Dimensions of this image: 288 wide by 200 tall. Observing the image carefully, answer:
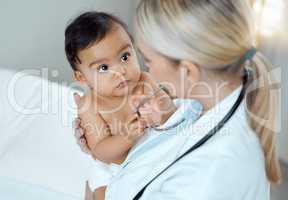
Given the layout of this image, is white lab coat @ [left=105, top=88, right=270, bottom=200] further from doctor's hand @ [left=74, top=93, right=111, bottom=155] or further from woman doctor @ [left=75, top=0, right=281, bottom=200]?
doctor's hand @ [left=74, top=93, right=111, bottom=155]

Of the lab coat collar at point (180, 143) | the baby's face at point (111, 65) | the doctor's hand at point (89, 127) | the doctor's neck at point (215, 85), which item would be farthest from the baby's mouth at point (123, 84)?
the doctor's neck at point (215, 85)

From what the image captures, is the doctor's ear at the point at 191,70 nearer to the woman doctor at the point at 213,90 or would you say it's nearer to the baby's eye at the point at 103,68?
the woman doctor at the point at 213,90

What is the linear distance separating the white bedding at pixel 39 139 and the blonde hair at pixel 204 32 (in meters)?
0.92

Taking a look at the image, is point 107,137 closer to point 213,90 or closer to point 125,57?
point 125,57

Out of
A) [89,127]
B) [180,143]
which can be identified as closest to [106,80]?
[89,127]

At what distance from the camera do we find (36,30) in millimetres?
1891

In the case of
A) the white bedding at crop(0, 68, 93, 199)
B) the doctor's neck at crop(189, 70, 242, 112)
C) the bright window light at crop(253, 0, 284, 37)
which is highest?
the bright window light at crop(253, 0, 284, 37)

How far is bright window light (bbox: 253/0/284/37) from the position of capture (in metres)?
1.59

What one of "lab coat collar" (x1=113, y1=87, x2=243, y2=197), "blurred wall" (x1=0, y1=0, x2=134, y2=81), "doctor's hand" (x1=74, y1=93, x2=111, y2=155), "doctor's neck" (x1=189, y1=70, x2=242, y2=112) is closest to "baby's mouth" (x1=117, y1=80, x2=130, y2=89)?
"doctor's hand" (x1=74, y1=93, x2=111, y2=155)

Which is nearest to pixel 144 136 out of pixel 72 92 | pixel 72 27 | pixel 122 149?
pixel 122 149

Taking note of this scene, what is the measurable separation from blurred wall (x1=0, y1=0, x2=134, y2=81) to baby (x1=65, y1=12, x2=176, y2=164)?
2.14 feet

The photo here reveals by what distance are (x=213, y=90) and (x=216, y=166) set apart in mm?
140

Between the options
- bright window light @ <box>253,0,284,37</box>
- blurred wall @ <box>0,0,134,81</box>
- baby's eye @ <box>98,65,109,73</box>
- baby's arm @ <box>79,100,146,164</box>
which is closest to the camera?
baby's arm @ <box>79,100,146,164</box>

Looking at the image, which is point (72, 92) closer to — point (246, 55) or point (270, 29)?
point (270, 29)
